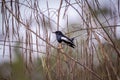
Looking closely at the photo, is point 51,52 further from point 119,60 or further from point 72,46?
point 119,60

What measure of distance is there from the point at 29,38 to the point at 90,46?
12.6 inches

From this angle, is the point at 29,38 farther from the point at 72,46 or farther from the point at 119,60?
the point at 119,60

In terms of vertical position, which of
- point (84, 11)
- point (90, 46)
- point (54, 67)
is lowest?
point (54, 67)

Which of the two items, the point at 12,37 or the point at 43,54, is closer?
the point at 12,37

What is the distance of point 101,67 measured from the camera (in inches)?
69.4

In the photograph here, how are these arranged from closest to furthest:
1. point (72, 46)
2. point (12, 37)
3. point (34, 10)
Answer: point (12, 37)
point (34, 10)
point (72, 46)

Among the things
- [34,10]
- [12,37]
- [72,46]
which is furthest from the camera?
[72,46]

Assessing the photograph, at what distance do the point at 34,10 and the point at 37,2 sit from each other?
0.04 metres

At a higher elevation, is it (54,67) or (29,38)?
(29,38)

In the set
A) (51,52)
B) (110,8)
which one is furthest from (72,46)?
(110,8)

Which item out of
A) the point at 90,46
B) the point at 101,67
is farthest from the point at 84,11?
the point at 101,67

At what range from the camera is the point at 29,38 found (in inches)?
73.0

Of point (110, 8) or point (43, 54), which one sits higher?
point (110, 8)

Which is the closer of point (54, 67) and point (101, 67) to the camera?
point (101, 67)
